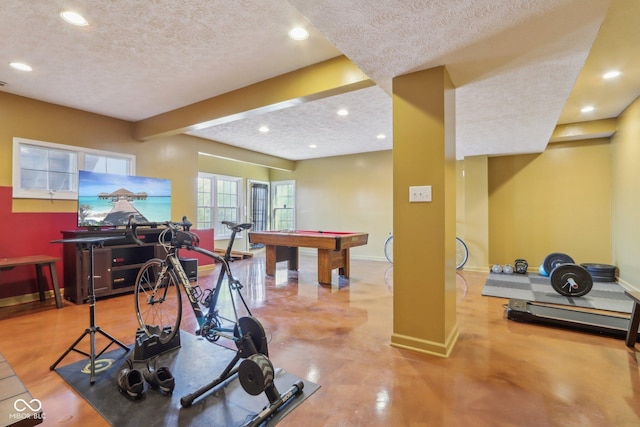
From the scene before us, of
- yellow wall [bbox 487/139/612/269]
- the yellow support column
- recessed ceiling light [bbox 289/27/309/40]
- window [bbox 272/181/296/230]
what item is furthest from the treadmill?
window [bbox 272/181/296/230]

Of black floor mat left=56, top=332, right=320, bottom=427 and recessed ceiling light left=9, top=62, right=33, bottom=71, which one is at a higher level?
recessed ceiling light left=9, top=62, right=33, bottom=71

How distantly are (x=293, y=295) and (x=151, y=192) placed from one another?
2.92 m

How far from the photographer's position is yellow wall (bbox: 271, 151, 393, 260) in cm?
745

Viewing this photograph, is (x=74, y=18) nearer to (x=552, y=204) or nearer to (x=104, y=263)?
(x=104, y=263)

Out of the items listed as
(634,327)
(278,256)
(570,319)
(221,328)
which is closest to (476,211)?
(570,319)

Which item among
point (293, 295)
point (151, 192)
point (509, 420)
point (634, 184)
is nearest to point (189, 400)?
point (509, 420)

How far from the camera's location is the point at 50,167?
4199mm

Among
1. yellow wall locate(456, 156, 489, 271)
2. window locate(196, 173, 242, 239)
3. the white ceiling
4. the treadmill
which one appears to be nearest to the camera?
the white ceiling

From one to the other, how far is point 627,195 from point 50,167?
28.0 ft

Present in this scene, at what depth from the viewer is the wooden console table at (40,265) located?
3.39 meters

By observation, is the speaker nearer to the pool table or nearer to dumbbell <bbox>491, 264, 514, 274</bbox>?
the pool table

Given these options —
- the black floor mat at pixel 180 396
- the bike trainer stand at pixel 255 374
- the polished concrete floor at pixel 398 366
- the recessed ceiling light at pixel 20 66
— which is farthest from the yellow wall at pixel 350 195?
the recessed ceiling light at pixel 20 66

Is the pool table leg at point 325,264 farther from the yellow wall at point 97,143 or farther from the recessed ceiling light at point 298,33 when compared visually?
the recessed ceiling light at point 298,33

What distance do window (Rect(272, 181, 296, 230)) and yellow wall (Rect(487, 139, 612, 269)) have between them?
16.7ft
